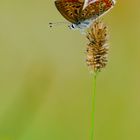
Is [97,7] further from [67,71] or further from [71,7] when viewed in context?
[67,71]

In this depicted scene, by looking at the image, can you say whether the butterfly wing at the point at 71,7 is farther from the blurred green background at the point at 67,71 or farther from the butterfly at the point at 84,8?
the blurred green background at the point at 67,71

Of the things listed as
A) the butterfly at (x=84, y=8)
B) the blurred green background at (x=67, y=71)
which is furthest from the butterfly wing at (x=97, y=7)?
the blurred green background at (x=67, y=71)

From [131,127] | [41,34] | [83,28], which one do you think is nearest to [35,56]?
[41,34]

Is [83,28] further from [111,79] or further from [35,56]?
[35,56]

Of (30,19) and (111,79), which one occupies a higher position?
(30,19)

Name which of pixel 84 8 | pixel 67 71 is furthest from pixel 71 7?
pixel 67 71

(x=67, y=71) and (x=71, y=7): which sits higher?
(x=71, y=7)

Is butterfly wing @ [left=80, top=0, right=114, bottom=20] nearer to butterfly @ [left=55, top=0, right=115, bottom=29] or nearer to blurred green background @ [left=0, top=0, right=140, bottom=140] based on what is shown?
butterfly @ [left=55, top=0, right=115, bottom=29]

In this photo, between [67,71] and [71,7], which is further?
[67,71]
